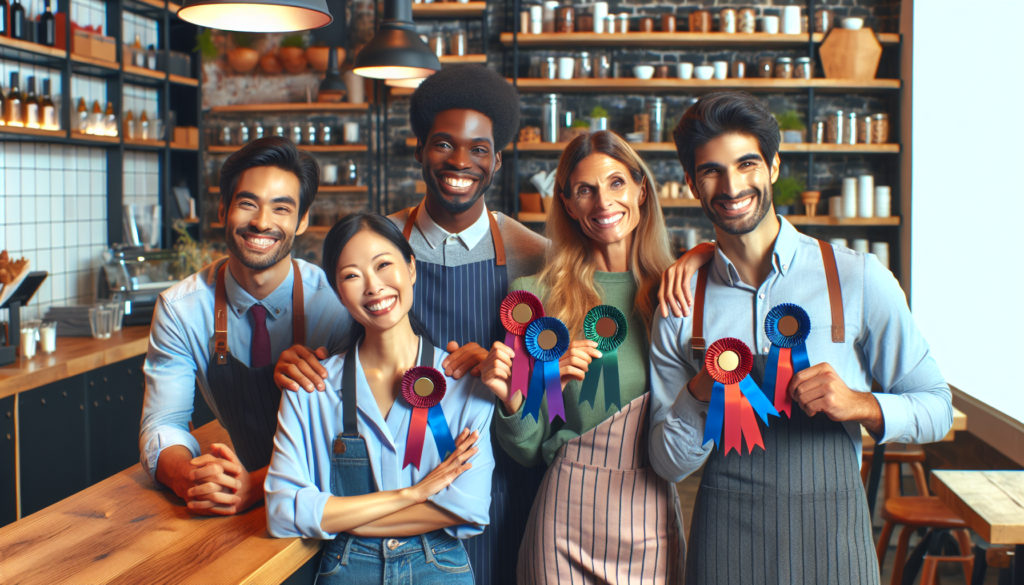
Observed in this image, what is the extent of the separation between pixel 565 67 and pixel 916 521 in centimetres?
383

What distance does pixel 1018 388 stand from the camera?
11.6 feet

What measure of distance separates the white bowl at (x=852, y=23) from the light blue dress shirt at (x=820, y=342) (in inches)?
176

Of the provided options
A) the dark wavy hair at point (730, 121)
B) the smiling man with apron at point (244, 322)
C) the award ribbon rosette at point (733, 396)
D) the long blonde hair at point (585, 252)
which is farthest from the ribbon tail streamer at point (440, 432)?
the dark wavy hair at point (730, 121)

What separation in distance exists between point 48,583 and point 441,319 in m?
0.99

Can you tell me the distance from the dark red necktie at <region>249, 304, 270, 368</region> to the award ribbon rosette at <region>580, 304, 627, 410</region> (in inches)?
31.3

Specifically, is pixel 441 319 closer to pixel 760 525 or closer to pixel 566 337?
pixel 566 337

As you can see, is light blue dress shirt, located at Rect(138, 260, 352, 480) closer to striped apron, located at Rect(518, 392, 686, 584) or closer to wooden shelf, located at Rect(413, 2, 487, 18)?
striped apron, located at Rect(518, 392, 686, 584)

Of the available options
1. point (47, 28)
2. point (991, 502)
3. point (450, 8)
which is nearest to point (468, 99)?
point (991, 502)

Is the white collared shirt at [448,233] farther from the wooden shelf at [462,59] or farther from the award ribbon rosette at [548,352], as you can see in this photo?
the wooden shelf at [462,59]

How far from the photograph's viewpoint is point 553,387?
1.51 metres

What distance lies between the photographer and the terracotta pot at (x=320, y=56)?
5.98m

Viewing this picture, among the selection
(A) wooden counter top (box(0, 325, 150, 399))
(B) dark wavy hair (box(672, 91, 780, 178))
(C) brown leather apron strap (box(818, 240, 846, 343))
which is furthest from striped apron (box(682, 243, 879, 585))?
(A) wooden counter top (box(0, 325, 150, 399))

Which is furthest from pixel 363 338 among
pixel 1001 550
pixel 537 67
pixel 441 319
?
pixel 537 67

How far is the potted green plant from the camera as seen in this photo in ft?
17.9
